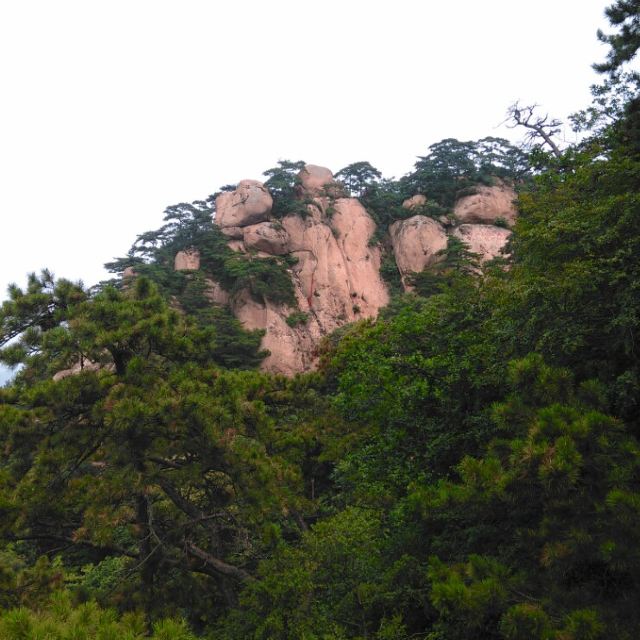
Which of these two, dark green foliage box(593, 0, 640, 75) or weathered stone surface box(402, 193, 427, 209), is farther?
weathered stone surface box(402, 193, 427, 209)

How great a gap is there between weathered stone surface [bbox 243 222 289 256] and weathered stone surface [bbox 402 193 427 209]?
817cm

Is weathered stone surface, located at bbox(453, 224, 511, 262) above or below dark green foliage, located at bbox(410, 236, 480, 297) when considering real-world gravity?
above

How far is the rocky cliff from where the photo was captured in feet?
80.5

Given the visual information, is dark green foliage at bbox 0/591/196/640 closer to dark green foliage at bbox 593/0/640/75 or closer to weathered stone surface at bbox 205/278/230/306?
dark green foliage at bbox 593/0/640/75

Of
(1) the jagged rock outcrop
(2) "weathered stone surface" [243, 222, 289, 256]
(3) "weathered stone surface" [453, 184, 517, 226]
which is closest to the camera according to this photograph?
(1) the jagged rock outcrop

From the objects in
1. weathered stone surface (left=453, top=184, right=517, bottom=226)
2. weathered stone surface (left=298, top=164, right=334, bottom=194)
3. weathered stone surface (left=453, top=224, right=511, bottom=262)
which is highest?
weathered stone surface (left=298, top=164, right=334, bottom=194)

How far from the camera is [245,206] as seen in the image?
88.1 feet

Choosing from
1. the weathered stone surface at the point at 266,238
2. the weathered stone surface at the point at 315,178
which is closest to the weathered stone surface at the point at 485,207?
the weathered stone surface at the point at 315,178

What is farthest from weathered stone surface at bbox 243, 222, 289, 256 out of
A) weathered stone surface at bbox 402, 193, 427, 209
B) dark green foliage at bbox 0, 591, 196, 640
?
dark green foliage at bbox 0, 591, 196, 640

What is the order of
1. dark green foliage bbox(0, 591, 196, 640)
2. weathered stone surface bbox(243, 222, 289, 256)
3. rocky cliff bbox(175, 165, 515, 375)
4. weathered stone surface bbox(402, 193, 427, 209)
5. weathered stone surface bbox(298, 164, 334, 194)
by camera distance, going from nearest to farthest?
dark green foliage bbox(0, 591, 196, 640) → rocky cliff bbox(175, 165, 515, 375) → weathered stone surface bbox(243, 222, 289, 256) → weathered stone surface bbox(402, 193, 427, 209) → weathered stone surface bbox(298, 164, 334, 194)

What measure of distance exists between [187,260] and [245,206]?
468 centimetres

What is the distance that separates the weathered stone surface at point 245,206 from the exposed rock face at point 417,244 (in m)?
7.98

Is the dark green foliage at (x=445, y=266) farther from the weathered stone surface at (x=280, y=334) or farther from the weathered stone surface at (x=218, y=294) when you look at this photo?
the weathered stone surface at (x=218, y=294)

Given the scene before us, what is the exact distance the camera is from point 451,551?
5723 millimetres
